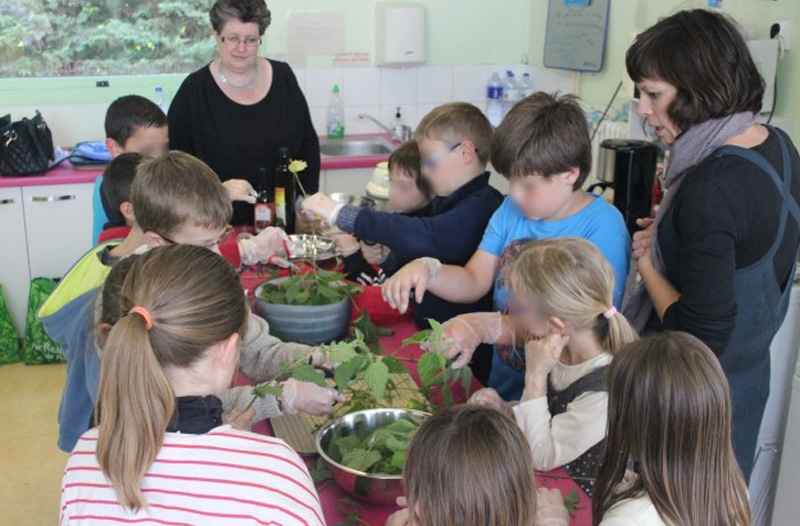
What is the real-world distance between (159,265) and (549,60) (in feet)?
12.0

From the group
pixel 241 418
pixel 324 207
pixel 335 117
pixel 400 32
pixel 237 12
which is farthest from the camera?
pixel 335 117

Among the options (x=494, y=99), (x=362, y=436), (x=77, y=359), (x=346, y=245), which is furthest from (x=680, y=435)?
(x=494, y=99)

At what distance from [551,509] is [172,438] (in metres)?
0.63

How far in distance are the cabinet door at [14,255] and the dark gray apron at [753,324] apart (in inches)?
130

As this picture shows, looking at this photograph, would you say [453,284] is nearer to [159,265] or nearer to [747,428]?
[747,428]

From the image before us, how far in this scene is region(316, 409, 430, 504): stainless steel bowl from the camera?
143 centimetres

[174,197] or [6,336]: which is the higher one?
[174,197]

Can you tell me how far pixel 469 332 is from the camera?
197 centimetres

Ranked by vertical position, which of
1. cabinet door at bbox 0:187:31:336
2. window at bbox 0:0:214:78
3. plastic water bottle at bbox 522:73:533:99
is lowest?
cabinet door at bbox 0:187:31:336

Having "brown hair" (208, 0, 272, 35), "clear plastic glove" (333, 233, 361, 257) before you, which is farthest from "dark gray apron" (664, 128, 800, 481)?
"brown hair" (208, 0, 272, 35)

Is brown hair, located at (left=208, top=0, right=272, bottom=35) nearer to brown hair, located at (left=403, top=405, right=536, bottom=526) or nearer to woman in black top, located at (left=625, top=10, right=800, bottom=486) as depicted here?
woman in black top, located at (left=625, top=10, right=800, bottom=486)

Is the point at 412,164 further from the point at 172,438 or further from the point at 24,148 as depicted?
the point at 24,148

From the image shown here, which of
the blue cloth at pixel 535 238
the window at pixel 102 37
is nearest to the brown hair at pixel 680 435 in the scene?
the blue cloth at pixel 535 238

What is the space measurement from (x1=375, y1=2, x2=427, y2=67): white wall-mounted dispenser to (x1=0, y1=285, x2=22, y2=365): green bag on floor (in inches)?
91.7
